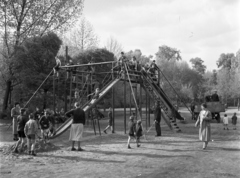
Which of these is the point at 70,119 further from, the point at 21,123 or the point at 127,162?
the point at 127,162

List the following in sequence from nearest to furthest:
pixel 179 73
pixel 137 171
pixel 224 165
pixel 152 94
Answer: pixel 137 171 < pixel 224 165 < pixel 152 94 < pixel 179 73

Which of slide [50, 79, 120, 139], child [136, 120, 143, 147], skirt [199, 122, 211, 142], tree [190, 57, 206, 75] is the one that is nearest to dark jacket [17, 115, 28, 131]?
slide [50, 79, 120, 139]

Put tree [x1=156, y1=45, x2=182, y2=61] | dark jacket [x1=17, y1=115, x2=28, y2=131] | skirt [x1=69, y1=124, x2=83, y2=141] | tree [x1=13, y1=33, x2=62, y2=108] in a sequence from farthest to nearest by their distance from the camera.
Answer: tree [x1=156, y1=45, x2=182, y2=61]
tree [x1=13, y1=33, x2=62, y2=108]
skirt [x1=69, y1=124, x2=83, y2=141]
dark jacket [x1=17, y1=115, x2=28, y2=131]

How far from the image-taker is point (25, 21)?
95.0ft

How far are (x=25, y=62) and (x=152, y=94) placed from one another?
13466 mm

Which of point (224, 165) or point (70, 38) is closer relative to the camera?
point (224, 165)

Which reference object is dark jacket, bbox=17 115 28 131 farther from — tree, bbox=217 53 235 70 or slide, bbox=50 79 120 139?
tree, bbox=217 53 235 70

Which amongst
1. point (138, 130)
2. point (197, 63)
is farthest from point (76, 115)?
point (197, 63)

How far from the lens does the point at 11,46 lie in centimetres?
2766

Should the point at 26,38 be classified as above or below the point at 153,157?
above

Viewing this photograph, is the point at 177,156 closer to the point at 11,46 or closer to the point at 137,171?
the point at 137,171

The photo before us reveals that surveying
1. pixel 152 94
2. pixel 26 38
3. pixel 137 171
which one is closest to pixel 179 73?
pixel 26 38

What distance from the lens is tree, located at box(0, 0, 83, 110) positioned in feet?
89.6

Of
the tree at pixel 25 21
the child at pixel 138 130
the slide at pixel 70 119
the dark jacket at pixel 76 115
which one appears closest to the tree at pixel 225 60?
the tree at pixel 25 21
